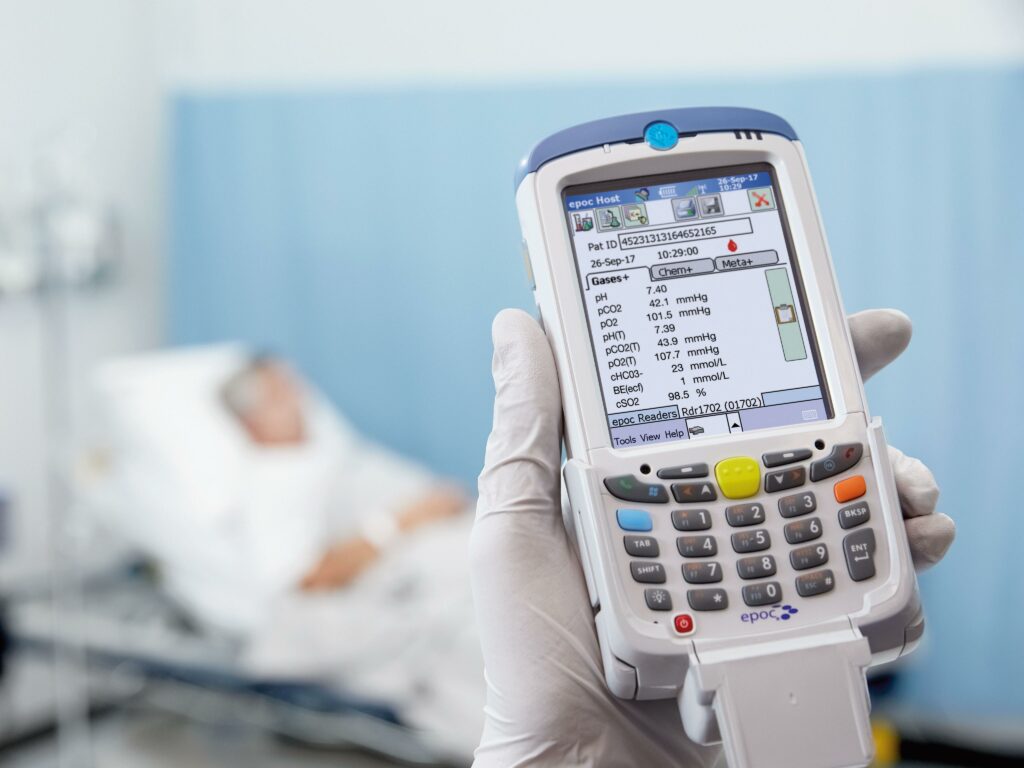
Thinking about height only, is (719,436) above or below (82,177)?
below

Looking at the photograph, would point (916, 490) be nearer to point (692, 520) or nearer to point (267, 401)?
point (692, 520)

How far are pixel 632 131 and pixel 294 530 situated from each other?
5.42 ft

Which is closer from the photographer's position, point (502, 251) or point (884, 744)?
point (884, 744)

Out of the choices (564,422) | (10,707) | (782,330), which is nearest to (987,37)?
(782,330)

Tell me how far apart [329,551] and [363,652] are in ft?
1.07

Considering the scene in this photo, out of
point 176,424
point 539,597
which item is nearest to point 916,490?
point 539,597

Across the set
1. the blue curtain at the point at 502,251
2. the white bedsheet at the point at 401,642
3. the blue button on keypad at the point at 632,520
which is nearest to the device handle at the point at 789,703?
the blue button on keypad at the point at 632,520

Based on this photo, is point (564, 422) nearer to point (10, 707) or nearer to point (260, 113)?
point (260, 113)

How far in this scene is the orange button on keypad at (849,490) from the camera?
728 mm

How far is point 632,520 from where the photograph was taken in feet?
2.35

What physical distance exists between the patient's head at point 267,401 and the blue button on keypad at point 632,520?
1844 millimetres

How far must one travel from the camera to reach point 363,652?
197 centimetres

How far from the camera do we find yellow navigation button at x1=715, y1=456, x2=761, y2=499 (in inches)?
28.6

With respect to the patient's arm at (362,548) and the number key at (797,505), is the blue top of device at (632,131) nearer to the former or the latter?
the number key at (797,505)
